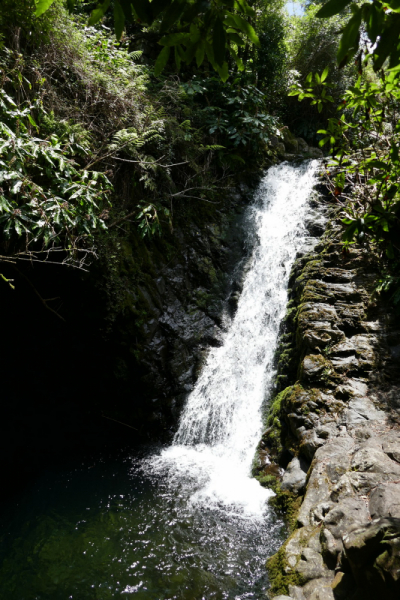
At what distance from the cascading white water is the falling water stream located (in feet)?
0.07

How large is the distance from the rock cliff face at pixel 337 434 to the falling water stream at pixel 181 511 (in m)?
0.40

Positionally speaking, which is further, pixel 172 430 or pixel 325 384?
pixel 172 430

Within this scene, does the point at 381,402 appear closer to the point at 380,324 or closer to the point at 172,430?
the point at 380,324

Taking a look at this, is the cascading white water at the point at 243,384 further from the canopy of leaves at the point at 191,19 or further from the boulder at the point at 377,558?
the canopy of leaves at the point at 191,19

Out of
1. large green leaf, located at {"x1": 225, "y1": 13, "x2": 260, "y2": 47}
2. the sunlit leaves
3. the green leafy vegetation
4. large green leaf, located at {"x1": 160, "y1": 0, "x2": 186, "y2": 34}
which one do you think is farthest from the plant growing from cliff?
large green leaf, located at {"x1": 225, "y1": 13, "x2": 260, "y2": 47}

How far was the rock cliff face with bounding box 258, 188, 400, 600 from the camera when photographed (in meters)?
2.47

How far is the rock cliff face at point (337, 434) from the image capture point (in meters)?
2.47

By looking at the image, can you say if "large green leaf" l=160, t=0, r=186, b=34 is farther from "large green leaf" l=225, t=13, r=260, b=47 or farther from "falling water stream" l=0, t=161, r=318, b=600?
"falling water stream" l=0, t=161, r=318, b=600

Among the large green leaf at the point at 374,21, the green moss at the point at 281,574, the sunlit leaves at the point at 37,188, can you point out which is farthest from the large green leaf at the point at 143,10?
the green moss at the point at 281,574

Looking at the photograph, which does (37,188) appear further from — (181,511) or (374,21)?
(181,511)

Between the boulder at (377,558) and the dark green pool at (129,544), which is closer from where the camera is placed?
the boulder at (377,558)

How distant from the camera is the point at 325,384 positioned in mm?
4758

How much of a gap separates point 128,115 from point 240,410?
5.90 meters

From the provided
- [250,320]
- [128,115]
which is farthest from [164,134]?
[250,320]
